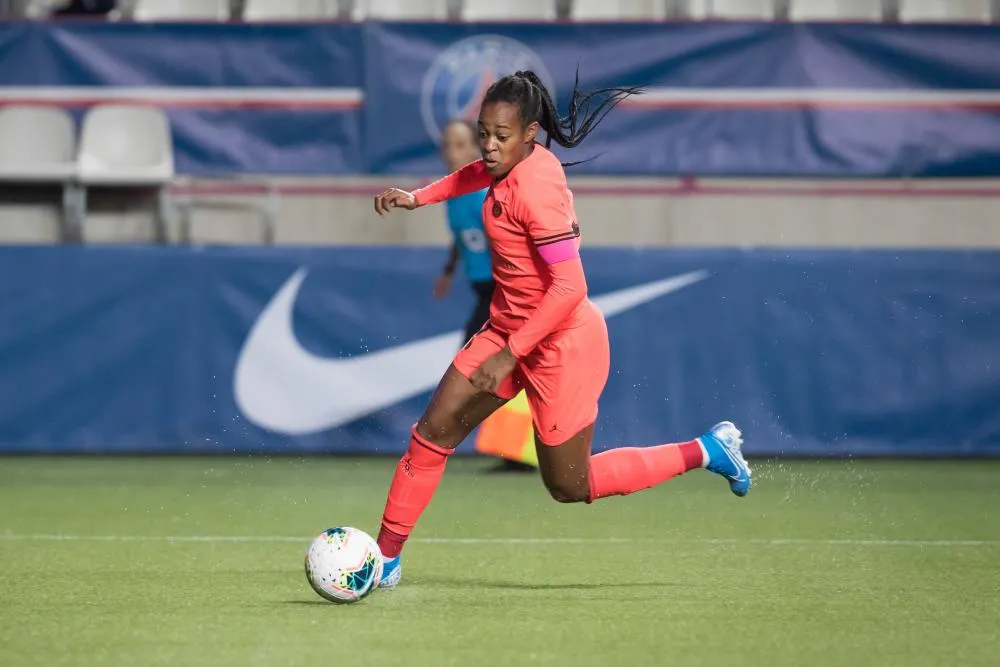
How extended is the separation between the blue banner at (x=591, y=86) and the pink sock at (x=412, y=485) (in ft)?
19.3

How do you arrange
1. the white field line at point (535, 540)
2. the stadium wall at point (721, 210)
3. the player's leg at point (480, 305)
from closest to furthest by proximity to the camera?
the white field line at point (535, 540), the player's leg at point (480, 305), the stadium wall at point (721, 210)

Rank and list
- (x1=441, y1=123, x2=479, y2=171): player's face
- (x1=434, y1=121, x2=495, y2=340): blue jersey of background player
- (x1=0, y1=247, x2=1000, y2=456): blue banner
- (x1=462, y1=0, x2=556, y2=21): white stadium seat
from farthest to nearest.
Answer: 1. (x1=462, y1=0, x2=556, y2=21): white stadium seat
2. (x1=0, y1=247, x2=1000, y2=456): blue banner
3. (x1=434, y1=121, x2=495, y2=340): blue jersey of background player
4. (x1=441, y1=123, x2=479, y2=171): player's face

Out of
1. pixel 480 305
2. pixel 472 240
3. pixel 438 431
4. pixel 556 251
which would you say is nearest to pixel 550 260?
pixel 556 251

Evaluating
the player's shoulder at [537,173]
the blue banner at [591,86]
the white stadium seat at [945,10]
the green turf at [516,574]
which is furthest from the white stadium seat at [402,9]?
the player's shoulder at [537,173]

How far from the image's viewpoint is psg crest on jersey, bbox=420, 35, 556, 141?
11.1 meters

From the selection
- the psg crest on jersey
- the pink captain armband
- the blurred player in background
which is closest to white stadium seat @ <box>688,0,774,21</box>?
the psg crest on jersey

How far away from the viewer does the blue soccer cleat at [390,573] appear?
540 cm

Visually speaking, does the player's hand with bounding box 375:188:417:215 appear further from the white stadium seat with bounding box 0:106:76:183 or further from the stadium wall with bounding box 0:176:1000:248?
the white stadium seat with bounding box 0:106:76:183

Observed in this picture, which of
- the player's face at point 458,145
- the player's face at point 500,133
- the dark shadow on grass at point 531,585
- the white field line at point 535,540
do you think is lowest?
the white field line at point 535,540

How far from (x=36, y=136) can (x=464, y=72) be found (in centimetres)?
303

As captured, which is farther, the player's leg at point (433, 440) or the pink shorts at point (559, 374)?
the pink shorts at point (559, 374)

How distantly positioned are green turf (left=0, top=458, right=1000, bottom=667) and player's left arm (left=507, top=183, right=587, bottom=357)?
85 centimetres

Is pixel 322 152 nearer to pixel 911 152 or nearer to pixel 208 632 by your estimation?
pixel 911 152

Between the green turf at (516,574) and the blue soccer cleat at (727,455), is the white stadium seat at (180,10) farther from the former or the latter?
the blue soccer cleat at (727,455)
